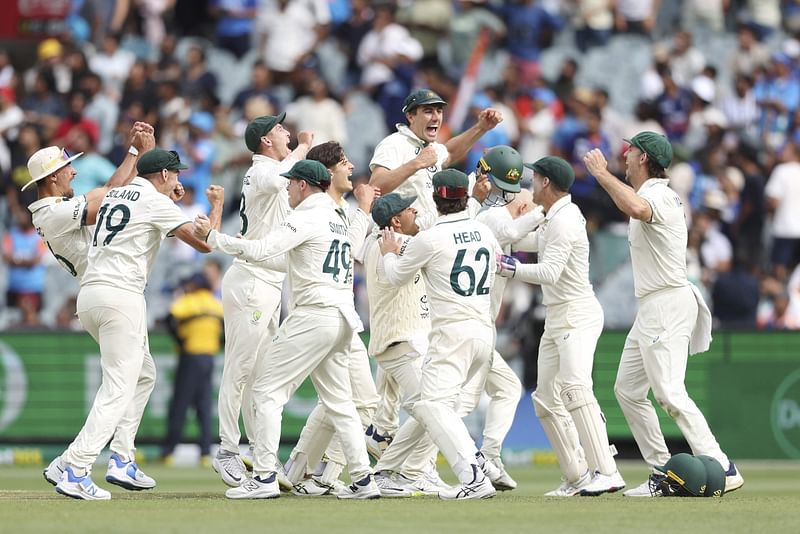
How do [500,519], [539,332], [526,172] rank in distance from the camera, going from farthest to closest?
[539,332] < [526,172] < [500,519]

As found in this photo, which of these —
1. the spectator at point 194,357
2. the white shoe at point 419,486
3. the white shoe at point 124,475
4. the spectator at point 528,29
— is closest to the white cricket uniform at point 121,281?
the white shoe at point 124,475

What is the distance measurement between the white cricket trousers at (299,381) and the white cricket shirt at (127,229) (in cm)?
130

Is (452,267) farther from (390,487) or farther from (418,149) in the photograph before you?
(390,487)

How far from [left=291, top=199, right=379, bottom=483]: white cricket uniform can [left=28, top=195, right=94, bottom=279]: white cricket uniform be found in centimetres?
225

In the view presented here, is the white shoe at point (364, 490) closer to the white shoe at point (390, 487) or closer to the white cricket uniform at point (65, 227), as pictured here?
the white shoe at point (390, 487)

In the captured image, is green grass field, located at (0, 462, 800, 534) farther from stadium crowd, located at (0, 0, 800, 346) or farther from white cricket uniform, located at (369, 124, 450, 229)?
stadium crowd, located at (0, 0, 800, 346)

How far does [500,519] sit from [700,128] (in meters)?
14.6

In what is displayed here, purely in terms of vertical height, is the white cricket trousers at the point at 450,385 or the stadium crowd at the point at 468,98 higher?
the stadium crowd at the point at 468,98

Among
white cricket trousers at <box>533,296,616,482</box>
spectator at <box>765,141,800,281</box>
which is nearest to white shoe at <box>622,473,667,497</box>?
white cricket trousers at <box>533,296,616,482</box>

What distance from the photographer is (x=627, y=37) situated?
25828 mm

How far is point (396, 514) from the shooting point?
11039mm

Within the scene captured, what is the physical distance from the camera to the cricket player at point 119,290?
12320mm

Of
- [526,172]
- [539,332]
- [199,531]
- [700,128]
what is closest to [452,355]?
[199,531]

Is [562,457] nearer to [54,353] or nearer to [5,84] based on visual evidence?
[54,353]
